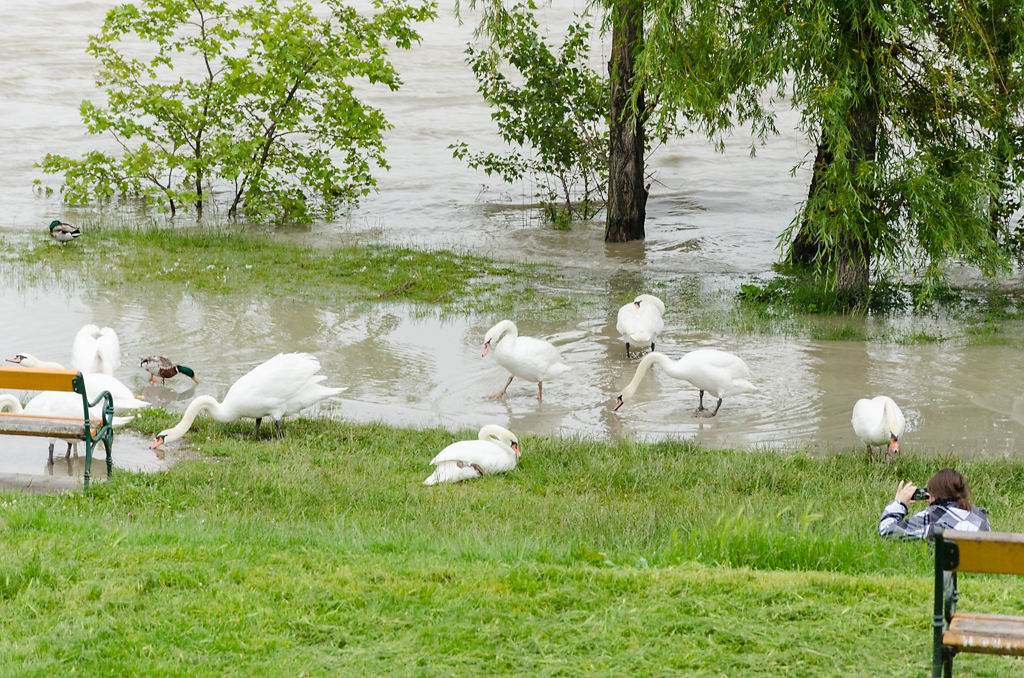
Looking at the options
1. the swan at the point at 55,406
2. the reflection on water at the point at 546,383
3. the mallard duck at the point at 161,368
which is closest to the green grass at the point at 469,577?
the swan at the point at 55,406

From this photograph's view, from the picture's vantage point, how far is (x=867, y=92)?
14758mm

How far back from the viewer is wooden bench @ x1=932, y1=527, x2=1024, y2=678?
430 centimetres

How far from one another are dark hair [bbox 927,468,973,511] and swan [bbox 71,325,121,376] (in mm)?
8158

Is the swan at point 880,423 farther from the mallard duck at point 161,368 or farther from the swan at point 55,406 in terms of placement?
the mallard duck at point 161,368

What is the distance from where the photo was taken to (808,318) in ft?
52.7

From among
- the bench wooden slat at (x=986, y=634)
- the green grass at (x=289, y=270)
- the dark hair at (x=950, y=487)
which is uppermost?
the green grass at (x=289, y=270)

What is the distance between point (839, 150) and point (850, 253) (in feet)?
6.22

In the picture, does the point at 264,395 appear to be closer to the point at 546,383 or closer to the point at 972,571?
the point at 546,383

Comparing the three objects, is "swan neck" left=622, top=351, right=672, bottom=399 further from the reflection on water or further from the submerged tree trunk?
the submerged tree trunk

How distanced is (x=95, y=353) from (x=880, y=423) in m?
7.66

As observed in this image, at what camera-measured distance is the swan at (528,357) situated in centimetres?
1212

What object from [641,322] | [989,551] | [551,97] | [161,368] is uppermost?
Result: [551,97]

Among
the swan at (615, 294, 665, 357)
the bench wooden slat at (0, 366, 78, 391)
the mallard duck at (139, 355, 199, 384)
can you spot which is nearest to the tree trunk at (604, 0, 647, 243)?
the swan at (615, 294, 665, 357)

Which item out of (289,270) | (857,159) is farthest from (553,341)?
(289,270)
